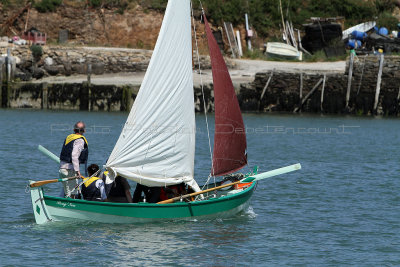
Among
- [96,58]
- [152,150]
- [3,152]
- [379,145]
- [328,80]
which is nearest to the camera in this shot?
[152,150]

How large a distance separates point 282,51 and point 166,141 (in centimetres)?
4172

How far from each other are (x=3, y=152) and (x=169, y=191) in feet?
49.5

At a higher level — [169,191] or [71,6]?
[71,6]

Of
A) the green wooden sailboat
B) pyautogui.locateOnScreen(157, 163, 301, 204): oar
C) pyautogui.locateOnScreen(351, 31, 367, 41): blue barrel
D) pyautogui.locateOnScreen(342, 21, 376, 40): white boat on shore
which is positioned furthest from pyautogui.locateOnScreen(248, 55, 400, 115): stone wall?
the green wooden sailboat

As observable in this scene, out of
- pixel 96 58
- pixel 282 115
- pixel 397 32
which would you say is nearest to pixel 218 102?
pixel 282 115

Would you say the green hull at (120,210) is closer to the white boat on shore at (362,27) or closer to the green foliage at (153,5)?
the green foliage at (153,5)

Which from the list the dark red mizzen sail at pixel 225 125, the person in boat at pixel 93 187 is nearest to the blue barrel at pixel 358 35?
the dark red mizzen sail at pixel 225 125

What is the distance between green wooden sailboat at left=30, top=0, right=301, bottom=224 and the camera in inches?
609

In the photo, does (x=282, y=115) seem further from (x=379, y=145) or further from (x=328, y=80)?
(x=379, y=145)

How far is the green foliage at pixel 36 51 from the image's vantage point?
165ft

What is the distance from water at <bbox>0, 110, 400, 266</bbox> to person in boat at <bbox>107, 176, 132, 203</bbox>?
2.10 ft

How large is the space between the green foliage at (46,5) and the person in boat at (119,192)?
44858 millimetres

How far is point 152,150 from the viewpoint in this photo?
1617cm

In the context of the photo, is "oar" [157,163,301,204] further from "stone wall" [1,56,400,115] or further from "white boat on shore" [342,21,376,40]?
"white boat on shore" [342,21,376,40]
